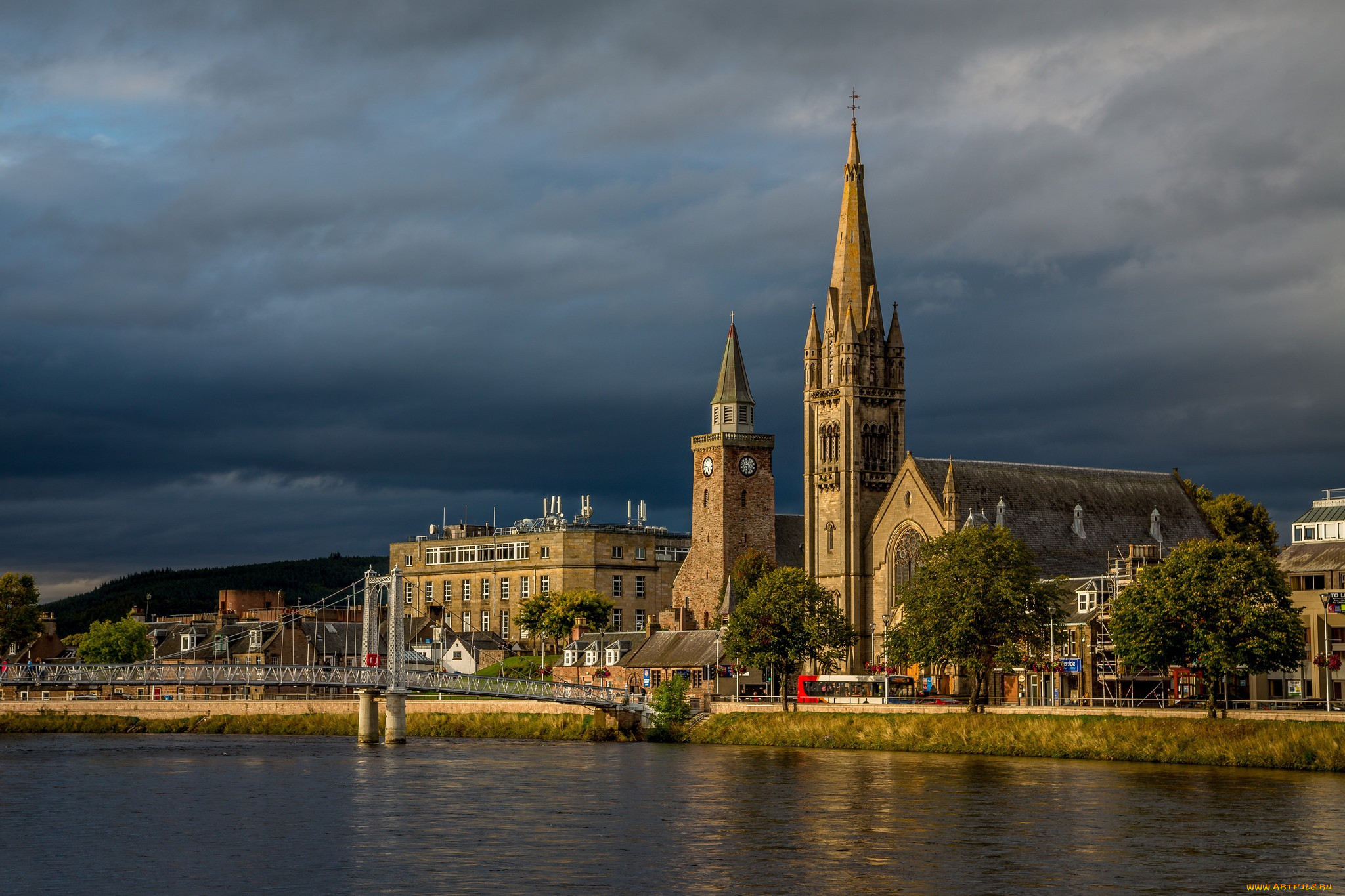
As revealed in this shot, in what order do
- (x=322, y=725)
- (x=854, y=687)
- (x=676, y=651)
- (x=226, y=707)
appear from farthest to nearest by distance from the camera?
1. (x=676, y=651)
2. (x=226, y=707)
3. (x=322, y=725)
4. (x=854, y=687)

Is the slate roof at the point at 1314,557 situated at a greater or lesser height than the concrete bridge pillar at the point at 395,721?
greater

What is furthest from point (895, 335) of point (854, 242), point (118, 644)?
point (118, 644)

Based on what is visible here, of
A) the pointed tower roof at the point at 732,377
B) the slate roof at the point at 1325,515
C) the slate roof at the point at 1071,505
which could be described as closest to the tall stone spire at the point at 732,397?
the pointed tower roof at the point at 732,377

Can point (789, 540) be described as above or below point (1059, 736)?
above

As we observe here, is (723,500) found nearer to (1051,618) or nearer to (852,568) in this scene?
(852,568)

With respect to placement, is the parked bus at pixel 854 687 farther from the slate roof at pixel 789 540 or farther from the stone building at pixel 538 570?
the stone building at pixel 538 570

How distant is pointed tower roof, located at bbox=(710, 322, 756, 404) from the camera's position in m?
138

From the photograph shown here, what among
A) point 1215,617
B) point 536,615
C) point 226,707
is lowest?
point 226,707

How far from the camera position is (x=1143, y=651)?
73.7m

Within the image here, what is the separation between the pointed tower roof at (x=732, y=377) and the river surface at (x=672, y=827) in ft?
206

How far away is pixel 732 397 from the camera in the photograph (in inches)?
5418

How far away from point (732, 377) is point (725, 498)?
10870mm

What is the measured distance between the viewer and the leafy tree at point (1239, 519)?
382 feet

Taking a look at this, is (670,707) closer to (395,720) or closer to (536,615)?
(395,720)
